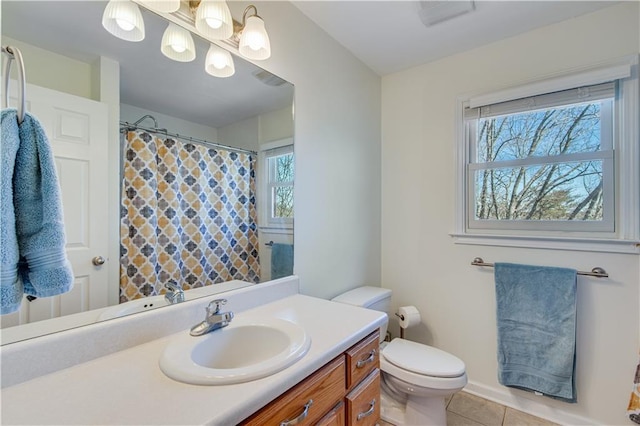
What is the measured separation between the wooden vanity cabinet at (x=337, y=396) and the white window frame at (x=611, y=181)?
1.25 meters

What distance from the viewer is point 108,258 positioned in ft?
3.01

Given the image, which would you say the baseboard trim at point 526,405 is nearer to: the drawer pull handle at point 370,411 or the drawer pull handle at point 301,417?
the drawer pull handle at point 370,411

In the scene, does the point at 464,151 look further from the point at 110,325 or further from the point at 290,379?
the point at 110,325

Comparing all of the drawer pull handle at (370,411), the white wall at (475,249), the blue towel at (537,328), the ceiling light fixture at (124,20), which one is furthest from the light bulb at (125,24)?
the blue towel at (537,328)

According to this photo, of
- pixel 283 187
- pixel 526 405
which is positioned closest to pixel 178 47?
pixel 283 187

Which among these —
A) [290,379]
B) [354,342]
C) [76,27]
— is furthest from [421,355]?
[76,27]

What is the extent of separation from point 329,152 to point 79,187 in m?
1.25

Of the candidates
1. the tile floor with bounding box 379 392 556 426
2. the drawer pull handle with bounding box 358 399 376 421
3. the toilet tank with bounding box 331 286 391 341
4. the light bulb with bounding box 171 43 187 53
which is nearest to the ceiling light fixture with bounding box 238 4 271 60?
the light bulb with bounding box 171 43 187 53

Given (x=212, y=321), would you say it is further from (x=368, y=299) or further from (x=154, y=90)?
(x=368, y=299)

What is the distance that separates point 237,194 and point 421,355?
1.31m

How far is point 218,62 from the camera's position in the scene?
124cm

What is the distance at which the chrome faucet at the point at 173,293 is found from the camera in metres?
1.05

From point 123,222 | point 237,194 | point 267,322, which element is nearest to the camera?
point 123,222

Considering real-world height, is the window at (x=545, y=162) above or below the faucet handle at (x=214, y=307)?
above
